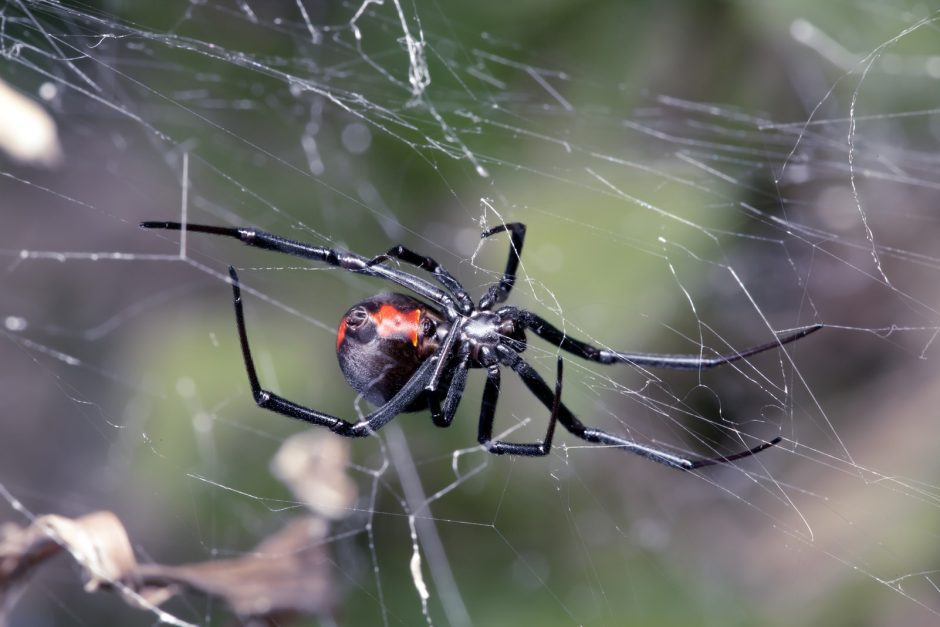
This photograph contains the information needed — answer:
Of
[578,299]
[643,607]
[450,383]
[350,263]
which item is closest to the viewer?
[350,263]

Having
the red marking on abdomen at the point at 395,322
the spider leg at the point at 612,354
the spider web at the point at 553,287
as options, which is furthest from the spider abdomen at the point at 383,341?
the spider web at the point at 553,287

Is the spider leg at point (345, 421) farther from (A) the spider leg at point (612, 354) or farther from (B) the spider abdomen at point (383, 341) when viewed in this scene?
(A) the spider leg at point (612, 354)

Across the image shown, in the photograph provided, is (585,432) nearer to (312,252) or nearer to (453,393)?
(453,393)

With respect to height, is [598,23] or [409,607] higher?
[598,23]

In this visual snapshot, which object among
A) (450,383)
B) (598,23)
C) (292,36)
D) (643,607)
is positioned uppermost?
(292,36)

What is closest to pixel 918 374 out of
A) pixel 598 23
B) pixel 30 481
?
pixel 598 23

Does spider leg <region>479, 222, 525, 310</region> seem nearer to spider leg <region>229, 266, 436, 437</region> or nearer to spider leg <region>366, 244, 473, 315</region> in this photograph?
spider leg <region>366, 244, 473, 315</region>

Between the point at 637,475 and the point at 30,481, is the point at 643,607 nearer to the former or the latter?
→ the point at 637,475
